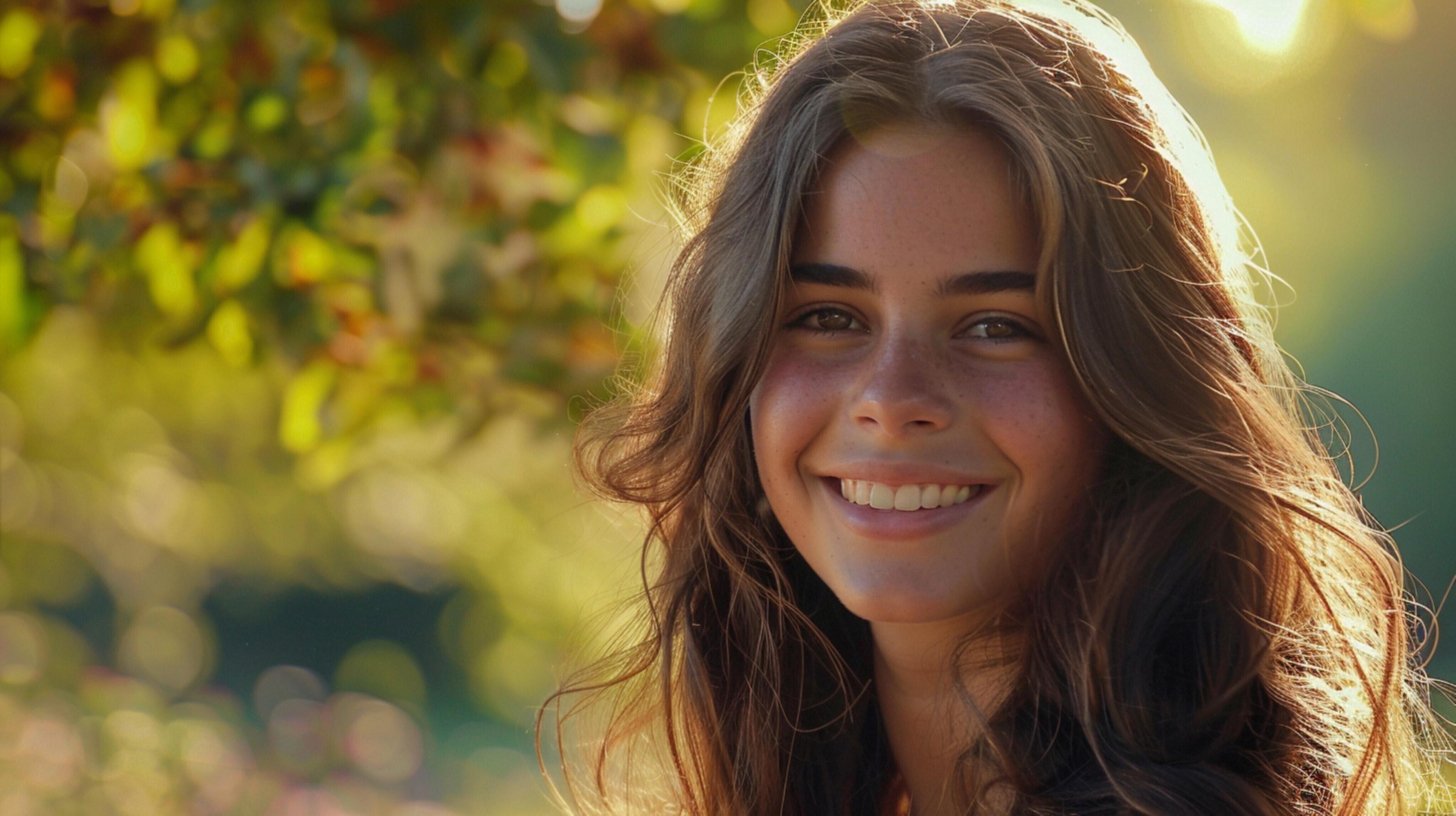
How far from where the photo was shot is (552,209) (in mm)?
2480

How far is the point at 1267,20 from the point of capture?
2.70 m

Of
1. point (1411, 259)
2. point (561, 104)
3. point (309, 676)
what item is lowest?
point (309, 676)

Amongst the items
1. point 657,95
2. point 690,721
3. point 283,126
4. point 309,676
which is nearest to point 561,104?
point 657,95

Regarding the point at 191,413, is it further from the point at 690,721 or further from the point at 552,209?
the point at 690,721

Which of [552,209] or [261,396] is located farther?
[261,396]

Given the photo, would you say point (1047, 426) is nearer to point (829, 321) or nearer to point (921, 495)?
point (921, 495)

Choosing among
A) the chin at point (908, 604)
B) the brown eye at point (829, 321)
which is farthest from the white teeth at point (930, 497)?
the brown eye at point (829, 321)

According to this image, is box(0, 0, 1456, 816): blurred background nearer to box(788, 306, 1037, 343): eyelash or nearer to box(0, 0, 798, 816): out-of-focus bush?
box(0, 0, 798, 816): out-of-focus bush

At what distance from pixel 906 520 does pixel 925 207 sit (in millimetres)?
357

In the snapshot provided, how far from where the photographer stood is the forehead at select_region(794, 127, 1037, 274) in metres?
1.42

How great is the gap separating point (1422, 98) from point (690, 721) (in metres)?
2.08

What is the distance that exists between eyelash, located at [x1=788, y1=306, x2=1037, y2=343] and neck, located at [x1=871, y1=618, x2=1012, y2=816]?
385mm

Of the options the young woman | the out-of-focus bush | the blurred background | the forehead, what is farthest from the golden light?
the forehead

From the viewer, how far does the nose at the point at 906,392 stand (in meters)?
1.41
